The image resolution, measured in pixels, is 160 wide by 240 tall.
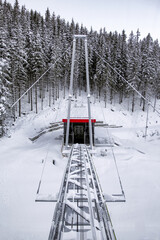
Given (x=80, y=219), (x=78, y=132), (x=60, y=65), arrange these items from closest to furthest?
(x=80, y=219), (x=78, y=132), (x=60, y=65)

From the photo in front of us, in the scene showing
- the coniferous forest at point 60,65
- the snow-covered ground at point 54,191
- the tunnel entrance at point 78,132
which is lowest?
the snow-covered ground at point 54,191

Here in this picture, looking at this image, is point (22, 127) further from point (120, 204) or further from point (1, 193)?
point (120, 204)

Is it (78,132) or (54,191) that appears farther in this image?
(78,132)

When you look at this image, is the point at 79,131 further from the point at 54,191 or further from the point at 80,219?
the point at 80,219

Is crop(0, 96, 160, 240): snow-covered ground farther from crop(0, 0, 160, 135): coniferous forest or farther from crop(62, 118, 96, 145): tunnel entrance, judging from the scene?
crop(0, 0, 160, 135): coniferous forest

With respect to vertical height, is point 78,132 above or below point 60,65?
below

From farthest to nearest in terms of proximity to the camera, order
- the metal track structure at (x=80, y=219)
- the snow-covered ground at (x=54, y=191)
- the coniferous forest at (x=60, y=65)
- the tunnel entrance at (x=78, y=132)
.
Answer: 1. the coniferous forest at (x=60, y=65)
2. the tunnel entrance at (x=78, y=132)
3. the snow-covered ground at (x=54, y=191)
4. the metal track structure at (x=80, y=219)

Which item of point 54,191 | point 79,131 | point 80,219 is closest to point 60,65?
point 79,131

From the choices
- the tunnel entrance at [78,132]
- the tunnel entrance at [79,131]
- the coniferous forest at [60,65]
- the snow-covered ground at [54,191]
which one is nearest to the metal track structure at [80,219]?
the snow-covered ground at [54,191]

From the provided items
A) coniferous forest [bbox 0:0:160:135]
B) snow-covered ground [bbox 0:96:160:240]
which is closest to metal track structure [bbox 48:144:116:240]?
snow-covered ground [bbox 0:96:160:240]

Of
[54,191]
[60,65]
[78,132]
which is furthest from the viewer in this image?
[60,65]

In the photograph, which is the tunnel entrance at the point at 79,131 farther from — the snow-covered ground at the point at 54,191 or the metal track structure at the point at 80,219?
the metal track structure at the point at 80,219

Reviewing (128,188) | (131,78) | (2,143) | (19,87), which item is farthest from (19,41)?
(128,188)

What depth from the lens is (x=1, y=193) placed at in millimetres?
8297
